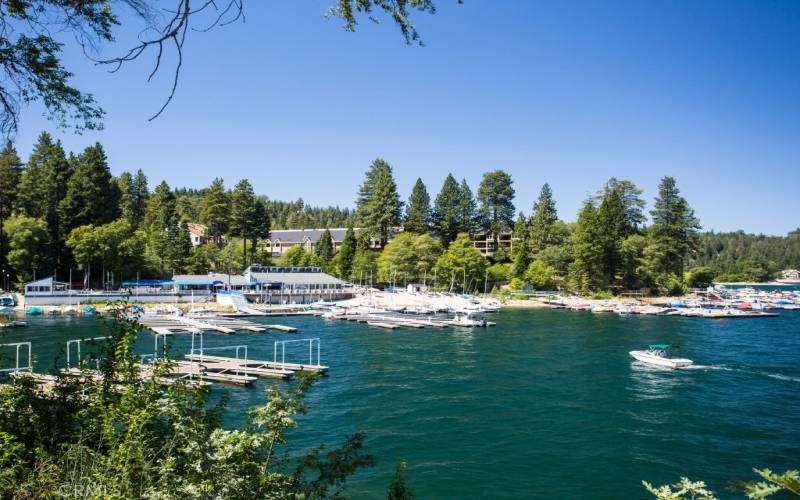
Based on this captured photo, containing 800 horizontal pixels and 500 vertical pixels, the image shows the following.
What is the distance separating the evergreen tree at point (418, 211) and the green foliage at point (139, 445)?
78.0 metres

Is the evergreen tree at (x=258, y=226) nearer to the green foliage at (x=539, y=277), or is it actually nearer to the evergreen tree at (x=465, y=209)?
the evergreen tree at (x=465, y=209)

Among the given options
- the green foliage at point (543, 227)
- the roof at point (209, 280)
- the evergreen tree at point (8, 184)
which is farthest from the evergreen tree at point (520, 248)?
the evergreen tree at point (8, 184)

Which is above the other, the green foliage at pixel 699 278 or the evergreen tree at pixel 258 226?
the evergreen tree at pixel 258 226

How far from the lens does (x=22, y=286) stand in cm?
5509

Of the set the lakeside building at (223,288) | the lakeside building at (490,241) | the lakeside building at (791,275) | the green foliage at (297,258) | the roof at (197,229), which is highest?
the roof at (197,229)

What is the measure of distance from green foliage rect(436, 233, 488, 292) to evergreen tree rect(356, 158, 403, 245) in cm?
1351

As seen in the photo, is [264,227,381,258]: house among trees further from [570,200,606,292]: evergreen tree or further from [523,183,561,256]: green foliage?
[570,200,606,292]: evergreen tree

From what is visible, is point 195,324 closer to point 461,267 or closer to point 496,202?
point 461,267

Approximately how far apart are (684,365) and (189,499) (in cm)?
3227

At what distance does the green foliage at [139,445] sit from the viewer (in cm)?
495

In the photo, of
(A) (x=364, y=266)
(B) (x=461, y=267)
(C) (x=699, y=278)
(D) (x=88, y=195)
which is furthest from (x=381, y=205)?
(C) (x=699, y=278)

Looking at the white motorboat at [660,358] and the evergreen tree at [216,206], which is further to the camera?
the evergreen tree at [216,206]

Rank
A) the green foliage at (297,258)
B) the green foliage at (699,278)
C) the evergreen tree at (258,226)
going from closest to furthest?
the evergreen tree at (258,226)
the green foliage at (297,258)
the green foliage at (699,278)

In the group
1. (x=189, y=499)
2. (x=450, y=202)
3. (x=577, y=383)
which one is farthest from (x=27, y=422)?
(x=450, y=202)
